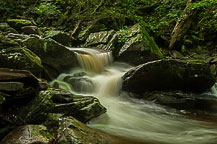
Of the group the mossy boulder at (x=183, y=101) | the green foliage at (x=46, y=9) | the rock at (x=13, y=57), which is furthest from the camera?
the green foliage at (x=46, y=9)

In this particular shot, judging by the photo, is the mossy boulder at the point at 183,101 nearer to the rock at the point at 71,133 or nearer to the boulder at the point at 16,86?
the rock at the point at 71,133

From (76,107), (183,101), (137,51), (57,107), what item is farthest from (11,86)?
(137,51)

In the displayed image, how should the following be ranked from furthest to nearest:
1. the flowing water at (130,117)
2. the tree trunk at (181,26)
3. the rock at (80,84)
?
the tree trunk at (181,26) → the rock at (80,84) → the flowing water at (130,117)

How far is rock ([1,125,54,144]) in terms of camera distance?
1.96 m

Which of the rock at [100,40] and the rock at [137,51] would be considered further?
the rock at [100,40]

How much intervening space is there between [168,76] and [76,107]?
3.61 meters

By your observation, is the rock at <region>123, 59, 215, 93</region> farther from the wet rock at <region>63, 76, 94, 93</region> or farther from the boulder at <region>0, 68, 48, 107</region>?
the boulder at <region>0, 68, 48, 107</region>

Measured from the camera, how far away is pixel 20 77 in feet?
8.87

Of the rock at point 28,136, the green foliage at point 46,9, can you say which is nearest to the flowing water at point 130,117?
the rock at point 28,136

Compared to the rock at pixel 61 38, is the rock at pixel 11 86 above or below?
below

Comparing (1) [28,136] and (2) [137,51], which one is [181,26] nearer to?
(2) [137,51]

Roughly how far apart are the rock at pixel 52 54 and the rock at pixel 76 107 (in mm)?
3069

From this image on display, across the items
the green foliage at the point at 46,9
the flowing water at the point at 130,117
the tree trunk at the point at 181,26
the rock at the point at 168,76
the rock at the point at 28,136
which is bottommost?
the flowing water at the point at 130,117

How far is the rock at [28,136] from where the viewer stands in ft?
6.42
